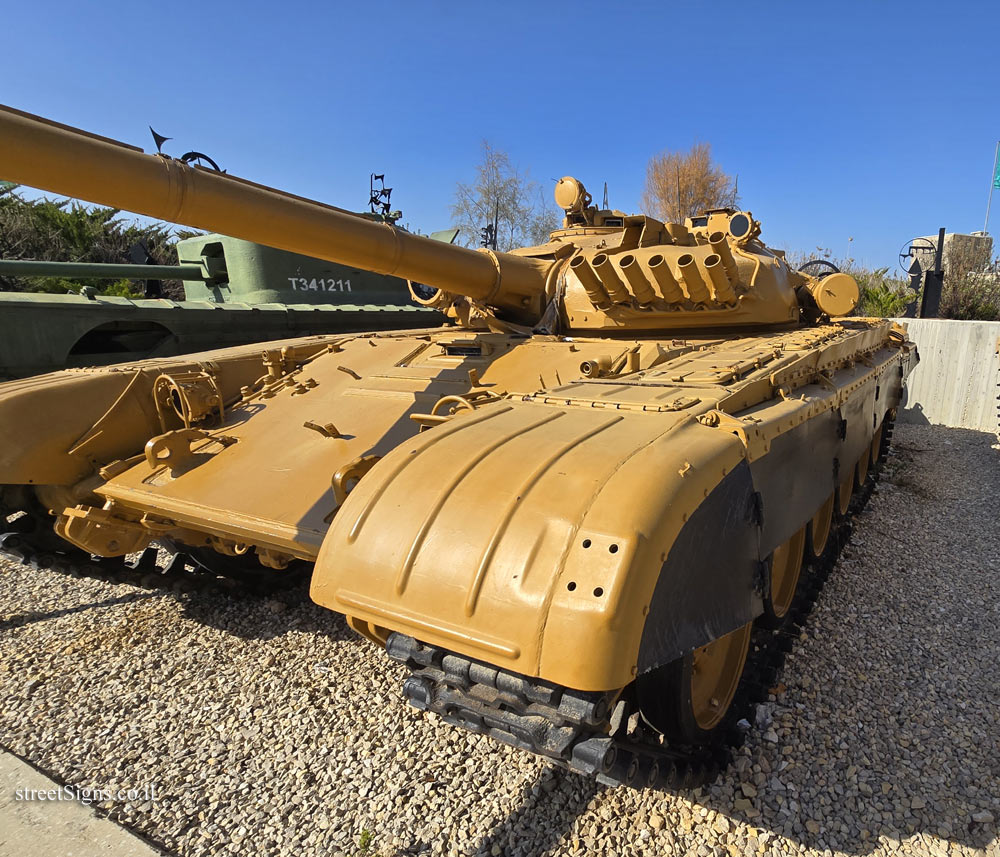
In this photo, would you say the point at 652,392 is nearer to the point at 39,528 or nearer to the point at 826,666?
the point at 826,666

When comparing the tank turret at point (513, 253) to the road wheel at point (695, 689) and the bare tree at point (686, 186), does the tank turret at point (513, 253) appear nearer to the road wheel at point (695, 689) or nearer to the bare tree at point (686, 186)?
the road wheel at point (695, 689)

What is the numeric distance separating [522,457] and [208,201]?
6.60 ft

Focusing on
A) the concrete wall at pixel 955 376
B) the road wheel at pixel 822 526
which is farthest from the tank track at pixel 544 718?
the concrete wall at pixel 955 376

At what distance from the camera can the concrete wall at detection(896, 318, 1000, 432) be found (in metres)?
11.1

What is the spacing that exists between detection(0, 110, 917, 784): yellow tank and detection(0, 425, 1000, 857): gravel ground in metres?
0.33

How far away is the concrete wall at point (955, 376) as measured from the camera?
1115 cm

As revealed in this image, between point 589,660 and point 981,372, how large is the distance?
40.5 ft

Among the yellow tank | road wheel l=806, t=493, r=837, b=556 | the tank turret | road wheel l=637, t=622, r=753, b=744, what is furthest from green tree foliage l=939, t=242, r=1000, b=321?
road wheel l=637, t=622, r=753, b=744

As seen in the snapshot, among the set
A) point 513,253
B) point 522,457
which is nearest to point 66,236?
point 513,253

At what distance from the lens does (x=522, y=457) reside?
7.44 ft

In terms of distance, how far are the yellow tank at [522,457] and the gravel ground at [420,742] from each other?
33 cm

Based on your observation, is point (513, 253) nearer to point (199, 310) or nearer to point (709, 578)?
point (709, 578)

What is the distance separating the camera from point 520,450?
2.32 meters

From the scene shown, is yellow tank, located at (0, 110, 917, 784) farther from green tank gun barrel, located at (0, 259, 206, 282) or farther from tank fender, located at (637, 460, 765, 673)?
green tank gun barrel, located at (0, 259, 206, 282)
